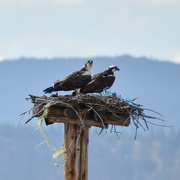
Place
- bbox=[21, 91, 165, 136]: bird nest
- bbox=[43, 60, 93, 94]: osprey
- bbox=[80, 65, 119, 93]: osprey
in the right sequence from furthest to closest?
bbox=[80, 65, 119, 93]: osprey, bbox=[43, 60, 93, 94]: osprey, bbox=[21, 91, 165, 136]: bird nest

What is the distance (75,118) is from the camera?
1541 centimetres

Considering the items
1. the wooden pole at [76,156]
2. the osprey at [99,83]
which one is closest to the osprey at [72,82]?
the osprey at [99,83]

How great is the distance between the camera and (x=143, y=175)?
654 feet

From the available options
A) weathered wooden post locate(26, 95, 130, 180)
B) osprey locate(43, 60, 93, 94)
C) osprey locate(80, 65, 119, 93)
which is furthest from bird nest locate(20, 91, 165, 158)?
osprey locate(80, 65, 119, 93)

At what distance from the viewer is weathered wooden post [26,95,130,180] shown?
50.4ft

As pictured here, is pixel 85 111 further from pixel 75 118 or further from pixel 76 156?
pixel 76 156

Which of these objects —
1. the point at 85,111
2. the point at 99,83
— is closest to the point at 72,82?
the point at 99,83

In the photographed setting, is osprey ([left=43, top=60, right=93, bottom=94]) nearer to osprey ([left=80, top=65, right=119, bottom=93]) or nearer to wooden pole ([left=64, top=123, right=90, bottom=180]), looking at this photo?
osprey ([left=80, top=65, right=119, bottom=93])

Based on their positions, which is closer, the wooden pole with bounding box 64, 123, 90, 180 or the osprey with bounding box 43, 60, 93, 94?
the wooden pole with bounding box 64, 123, 90, 180

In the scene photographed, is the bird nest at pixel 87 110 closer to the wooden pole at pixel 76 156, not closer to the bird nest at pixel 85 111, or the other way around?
the bird nest at pixel 85 111

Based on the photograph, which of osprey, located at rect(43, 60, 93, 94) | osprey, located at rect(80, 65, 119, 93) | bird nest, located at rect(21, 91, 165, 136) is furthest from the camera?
osprey, located at rect(80, 65, 119, 93)

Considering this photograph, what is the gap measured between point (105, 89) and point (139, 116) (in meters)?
2.62

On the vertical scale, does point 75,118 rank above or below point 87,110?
below

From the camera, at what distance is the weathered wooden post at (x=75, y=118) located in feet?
50.4
